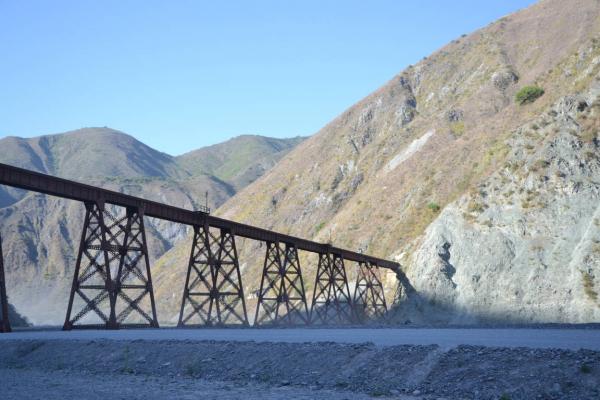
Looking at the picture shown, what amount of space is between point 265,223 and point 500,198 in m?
49.0

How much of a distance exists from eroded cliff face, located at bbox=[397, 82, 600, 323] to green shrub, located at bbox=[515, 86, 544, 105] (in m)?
17.2

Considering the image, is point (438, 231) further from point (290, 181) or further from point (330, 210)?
point (290, 181)

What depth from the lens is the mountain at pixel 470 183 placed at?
46344 millimetres

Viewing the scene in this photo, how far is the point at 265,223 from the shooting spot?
96875mm

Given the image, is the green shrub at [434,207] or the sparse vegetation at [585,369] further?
the green shrub at [434,207]

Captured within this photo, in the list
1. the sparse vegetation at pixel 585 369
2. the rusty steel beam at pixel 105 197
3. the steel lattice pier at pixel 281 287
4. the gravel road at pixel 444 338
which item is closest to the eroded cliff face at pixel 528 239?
the steel lattice pier at pixel 281 287

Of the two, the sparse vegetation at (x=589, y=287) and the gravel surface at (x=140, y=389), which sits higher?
the gravel surface at (x=140, y=389)

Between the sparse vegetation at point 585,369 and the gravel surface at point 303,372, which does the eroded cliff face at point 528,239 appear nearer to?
the gravel surface at point 303,372

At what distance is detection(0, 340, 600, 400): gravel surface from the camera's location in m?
12.2

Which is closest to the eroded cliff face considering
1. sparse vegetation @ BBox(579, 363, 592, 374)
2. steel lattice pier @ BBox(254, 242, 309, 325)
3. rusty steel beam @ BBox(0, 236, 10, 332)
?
steel lattice pier @ BBox(254, 242, 309, 325)

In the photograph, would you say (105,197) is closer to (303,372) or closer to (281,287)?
(281,287)

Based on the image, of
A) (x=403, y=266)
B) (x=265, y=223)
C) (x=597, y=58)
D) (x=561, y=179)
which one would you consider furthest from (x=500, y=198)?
(x=265, y=223)

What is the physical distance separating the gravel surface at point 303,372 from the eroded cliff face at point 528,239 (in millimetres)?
28674

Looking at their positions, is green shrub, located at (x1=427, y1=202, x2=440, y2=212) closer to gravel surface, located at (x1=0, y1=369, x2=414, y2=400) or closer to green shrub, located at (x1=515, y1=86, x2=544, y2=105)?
green shrub, located at (x1=515, y1=86, x2=544, y2=105)
